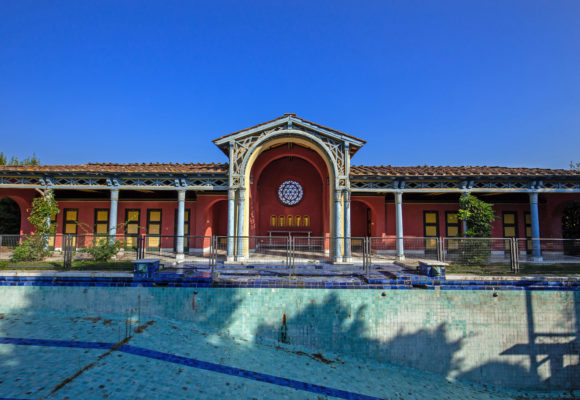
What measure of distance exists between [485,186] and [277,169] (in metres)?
11.0

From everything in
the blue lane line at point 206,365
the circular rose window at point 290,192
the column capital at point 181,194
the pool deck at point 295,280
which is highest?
the circular rose window at point 290,192

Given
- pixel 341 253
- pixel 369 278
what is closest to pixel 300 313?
pixel 369 278

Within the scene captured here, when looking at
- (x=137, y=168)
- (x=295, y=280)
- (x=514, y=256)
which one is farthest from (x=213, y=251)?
(x=514, y=256)

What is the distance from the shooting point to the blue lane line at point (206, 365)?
498 cm

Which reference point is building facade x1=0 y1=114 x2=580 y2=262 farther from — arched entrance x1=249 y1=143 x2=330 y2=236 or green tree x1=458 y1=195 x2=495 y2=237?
green tree x1=458 y1=195 x2=495 y2=237

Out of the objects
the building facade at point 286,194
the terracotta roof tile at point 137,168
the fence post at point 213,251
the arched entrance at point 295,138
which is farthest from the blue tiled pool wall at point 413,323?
the terracotta roof tile at point 137,168

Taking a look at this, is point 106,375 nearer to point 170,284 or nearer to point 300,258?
point 170,284

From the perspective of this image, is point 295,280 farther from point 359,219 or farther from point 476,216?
point 359,219

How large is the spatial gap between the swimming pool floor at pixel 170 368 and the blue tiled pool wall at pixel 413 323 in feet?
0.94

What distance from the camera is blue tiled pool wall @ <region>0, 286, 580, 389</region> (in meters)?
6.59

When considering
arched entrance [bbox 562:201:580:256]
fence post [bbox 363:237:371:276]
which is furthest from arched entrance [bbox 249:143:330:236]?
arched entrance [bbox 562:201:580:256]

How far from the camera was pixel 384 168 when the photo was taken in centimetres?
1397

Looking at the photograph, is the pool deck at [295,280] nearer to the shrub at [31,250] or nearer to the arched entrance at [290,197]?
the shrub at [31,250]

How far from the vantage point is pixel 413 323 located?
6.66 m
